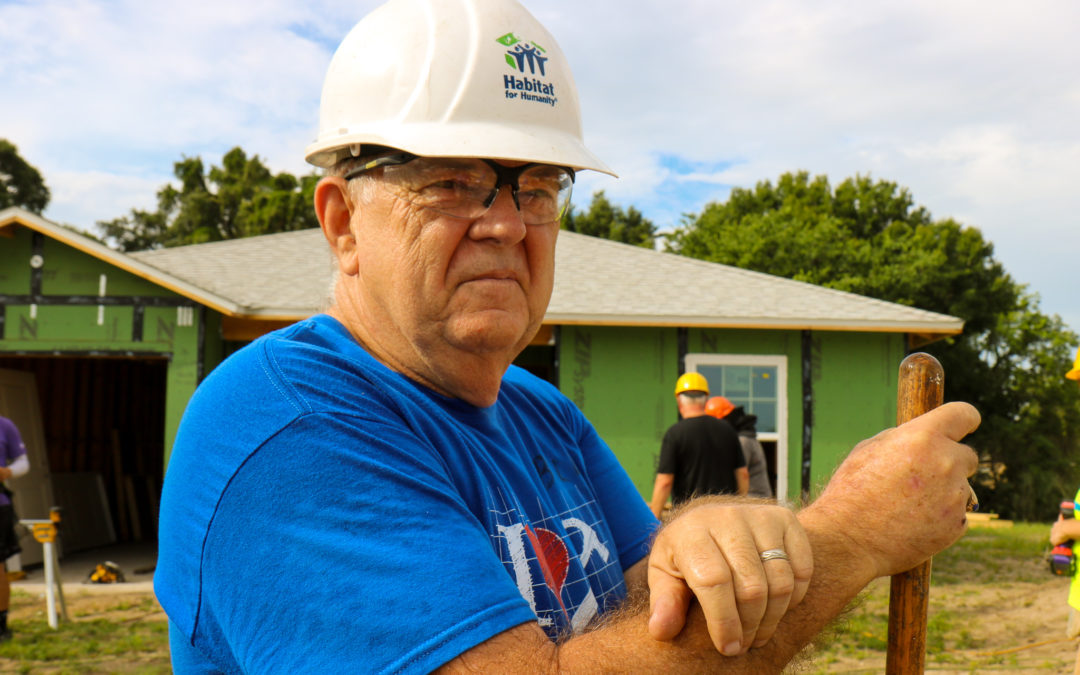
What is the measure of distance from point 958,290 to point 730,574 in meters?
35.2

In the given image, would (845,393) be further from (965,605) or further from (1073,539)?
(1073,539)

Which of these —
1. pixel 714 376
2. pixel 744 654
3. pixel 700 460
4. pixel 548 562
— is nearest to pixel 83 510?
pixel 714 376

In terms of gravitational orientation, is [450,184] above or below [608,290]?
below

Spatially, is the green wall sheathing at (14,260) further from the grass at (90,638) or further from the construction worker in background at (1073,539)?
the construction worker in background at (1073,539)

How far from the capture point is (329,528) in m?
0.98

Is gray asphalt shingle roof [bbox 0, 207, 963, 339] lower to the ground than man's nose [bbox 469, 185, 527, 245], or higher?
higher

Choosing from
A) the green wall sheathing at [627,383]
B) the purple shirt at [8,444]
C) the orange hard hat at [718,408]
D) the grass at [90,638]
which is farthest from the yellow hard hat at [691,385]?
the purple shirt at [8,444]

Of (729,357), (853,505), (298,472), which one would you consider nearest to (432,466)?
(298,472)

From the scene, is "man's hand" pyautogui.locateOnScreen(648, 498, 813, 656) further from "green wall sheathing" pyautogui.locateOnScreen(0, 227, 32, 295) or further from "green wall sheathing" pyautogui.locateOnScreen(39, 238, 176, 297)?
"green wall sheathing" pyautogui.locateOnScreen(0, 227, 32, 295)

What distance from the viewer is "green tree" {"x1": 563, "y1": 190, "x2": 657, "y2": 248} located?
41688 mm

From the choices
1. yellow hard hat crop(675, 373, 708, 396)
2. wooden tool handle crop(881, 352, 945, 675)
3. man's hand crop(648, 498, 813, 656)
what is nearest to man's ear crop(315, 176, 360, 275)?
man's hand crop(648, 498, 813, 656)

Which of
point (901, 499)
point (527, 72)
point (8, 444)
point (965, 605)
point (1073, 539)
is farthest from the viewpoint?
point (965, 605)

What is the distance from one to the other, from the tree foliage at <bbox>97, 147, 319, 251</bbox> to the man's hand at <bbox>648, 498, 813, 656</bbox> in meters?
37.3

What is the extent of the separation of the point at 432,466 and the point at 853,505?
0.61 meters
